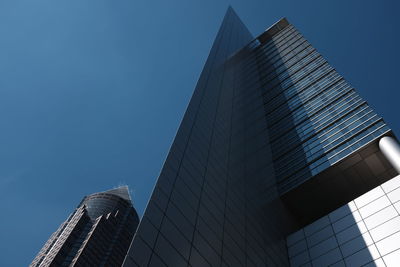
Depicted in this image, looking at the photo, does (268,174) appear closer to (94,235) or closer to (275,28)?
(275,28)

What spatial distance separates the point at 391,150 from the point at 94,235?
359 feet

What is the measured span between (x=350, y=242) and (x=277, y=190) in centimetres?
1030

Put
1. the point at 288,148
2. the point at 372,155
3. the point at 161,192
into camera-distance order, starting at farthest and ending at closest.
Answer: the point at 288,148
the point at 372,155
the point at 161,192

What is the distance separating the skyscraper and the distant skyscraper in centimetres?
8553

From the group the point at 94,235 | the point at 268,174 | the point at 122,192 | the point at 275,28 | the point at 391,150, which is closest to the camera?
the point at 391,150

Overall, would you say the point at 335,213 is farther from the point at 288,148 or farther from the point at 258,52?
the point at 258,52

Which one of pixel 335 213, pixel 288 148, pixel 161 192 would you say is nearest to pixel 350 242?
pixel 335 213

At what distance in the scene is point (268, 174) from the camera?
32.7 metres

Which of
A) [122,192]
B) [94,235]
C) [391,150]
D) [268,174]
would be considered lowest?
[391,150]

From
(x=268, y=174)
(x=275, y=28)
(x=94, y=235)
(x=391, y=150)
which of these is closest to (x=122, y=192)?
(x=94, y=235)

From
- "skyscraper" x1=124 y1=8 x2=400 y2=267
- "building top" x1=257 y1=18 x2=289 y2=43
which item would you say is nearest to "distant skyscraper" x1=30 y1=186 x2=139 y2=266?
"building top" x1=257 y1=18 x2=289 y2=43

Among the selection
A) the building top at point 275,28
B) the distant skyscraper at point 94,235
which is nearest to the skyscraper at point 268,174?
the building top at point 275,28

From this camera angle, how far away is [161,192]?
16.8 meters

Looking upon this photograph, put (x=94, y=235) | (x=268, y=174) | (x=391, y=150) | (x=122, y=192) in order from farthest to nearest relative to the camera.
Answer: (x=122, y=192), (x=94, y=235), (x=268, y=174), (x=391, y=150)
